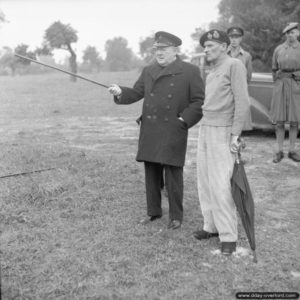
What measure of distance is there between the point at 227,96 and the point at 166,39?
0.84 m

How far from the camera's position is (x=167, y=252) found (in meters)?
3.59

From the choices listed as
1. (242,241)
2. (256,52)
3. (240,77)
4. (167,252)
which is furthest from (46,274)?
(256,52)

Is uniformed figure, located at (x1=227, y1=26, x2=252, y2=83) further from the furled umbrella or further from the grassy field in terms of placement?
the furled umbrella

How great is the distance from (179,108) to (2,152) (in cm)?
426

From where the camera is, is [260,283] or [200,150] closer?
[260,283]

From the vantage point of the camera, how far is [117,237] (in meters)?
3.88

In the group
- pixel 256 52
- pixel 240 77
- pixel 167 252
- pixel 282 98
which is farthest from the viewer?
pixel 256 52

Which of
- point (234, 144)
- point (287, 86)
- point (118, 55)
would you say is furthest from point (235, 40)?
point (118, 55)

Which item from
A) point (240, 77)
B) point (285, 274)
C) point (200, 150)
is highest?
point (240, 77)

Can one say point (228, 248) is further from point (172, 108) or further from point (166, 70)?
point (166, 70)

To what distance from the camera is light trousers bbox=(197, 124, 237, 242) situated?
3498 millimetres

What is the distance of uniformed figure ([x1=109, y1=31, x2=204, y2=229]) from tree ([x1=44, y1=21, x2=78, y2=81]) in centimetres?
3277

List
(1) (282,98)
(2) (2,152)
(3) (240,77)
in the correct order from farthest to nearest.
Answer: (2) (2,152), (1) (282,98), (3) (240,77)

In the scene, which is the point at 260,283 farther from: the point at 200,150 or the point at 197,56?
the point at 197,56
